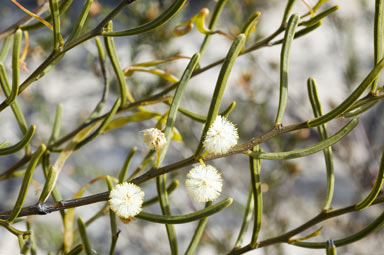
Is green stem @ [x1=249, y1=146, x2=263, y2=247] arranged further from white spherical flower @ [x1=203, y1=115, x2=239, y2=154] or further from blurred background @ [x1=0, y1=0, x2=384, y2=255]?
blurred background @ [x1=0, y1=0, x2=384, y2=255]

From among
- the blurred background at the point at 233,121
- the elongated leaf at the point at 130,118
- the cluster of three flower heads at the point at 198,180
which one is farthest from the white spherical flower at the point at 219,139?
the blurred background at the point at 233,121

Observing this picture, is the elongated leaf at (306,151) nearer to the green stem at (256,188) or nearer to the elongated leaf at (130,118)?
the green stem at (256,188)

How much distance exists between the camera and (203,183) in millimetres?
259

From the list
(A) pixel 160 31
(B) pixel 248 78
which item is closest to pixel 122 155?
(A) pixel 160 31

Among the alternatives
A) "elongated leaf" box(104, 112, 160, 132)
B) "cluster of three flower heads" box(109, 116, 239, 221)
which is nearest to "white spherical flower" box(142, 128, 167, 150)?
"cluster of three flower heads" box(109, 116, 239, 221)

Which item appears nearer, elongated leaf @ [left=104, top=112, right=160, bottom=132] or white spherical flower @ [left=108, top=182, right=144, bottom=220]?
white spherical flower @ [left=108, top=182, right=144, bottom=220]

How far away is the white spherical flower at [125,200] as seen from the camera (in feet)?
0.80

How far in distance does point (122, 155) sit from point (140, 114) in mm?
1316

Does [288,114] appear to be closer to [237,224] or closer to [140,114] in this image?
[237,224]

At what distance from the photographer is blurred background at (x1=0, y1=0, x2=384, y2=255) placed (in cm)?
131

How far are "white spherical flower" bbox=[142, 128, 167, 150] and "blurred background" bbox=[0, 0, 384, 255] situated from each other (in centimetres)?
90

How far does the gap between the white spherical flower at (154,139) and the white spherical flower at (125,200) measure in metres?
0.03

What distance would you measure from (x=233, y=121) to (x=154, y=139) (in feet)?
3.86

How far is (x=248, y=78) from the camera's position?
1.09 metres
